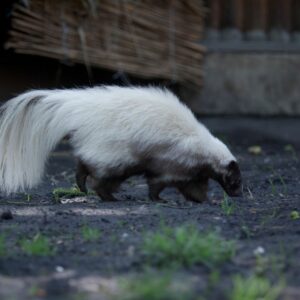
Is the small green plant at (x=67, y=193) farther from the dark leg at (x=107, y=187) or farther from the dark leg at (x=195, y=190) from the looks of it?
the dark leg at (x=195, y=190)

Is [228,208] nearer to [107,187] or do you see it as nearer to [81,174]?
[107,187]

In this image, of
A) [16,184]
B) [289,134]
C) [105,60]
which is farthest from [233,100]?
[16,184]

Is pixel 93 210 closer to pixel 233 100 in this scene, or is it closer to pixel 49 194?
pixel 49 194

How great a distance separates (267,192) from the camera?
7.45 meters

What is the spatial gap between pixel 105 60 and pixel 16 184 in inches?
141

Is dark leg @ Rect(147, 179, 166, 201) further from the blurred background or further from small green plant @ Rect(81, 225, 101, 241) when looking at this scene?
the blurred background

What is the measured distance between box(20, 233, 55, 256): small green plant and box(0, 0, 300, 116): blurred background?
4984 mm

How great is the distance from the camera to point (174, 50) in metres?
10.3

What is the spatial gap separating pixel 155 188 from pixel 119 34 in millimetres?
3414

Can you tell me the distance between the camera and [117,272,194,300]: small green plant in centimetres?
374

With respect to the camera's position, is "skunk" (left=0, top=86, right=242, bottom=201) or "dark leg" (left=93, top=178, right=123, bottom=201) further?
"dark leg" (left=93, top=178, right=123, bottom=201)

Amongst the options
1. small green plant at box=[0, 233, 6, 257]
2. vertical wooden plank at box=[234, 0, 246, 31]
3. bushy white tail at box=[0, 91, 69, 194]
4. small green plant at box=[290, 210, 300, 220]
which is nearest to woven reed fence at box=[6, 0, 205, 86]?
vertical wooden plank at box=[234, 0, 246, 31]

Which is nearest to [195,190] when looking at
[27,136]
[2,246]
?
[27,136]

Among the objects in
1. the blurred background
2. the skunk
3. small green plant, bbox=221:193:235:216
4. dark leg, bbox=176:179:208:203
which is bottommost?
dark leg, bbox=176:179:208:203
